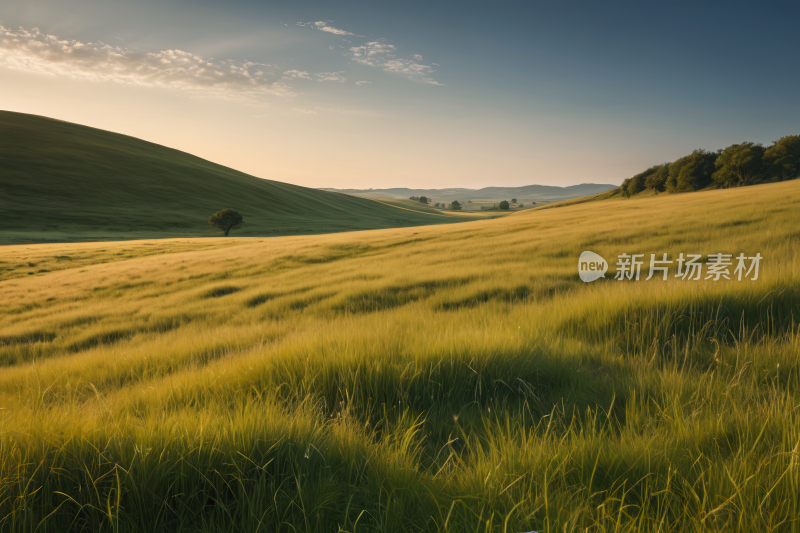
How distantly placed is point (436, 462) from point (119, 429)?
150cm

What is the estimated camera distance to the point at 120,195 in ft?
271

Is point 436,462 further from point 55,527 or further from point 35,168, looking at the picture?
point 35,168

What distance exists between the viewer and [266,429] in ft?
5.53

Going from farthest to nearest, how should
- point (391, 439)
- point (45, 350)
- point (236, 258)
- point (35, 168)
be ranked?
point (35, 168)
point (236, 258)
point (45, 350)
point (391, 439)

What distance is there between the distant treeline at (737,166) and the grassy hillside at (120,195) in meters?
61.0

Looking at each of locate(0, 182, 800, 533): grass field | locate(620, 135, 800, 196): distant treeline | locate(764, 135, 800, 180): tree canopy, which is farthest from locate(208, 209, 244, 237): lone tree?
locate(764, 135, 800, 180): tree canopy

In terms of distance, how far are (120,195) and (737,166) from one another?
388 ft

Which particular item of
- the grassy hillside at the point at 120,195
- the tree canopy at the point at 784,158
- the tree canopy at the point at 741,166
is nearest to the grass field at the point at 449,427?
the grassy hillside at the point at 120,195

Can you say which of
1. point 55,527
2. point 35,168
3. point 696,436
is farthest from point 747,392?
point 35,168

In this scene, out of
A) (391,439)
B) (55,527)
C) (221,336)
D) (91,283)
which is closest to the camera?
(55,527)

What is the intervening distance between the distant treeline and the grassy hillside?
61.0 m

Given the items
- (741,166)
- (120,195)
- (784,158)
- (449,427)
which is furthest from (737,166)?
(120,195)

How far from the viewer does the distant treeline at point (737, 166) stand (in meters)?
51.1

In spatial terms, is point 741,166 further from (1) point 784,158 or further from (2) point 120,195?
(2) point 120,195
